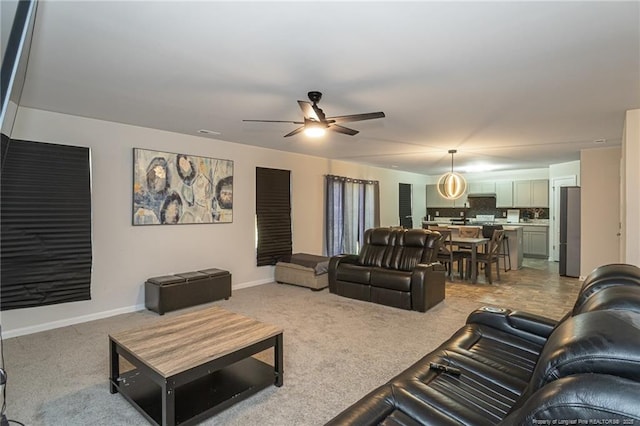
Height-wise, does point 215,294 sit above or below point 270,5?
below

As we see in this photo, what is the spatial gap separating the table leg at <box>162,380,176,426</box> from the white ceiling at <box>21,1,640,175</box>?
7.04ft

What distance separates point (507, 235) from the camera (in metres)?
7.31

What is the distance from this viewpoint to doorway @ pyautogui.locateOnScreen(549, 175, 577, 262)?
8.02 metres

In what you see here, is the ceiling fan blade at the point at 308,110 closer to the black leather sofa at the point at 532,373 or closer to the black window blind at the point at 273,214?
the black leather sofa at the point at 532,373

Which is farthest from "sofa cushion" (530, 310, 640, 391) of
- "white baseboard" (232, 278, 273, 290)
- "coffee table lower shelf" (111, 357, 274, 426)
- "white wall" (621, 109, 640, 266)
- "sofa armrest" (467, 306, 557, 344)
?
"white baseboard" (232, 278, 273, 290)

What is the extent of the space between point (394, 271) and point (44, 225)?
14.0 feet

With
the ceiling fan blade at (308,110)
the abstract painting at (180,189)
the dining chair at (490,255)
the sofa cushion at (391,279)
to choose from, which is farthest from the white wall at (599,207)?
the abstract painting at (180,189)

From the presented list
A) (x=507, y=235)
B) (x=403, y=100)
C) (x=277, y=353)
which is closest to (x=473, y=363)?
(x=277, y=353)

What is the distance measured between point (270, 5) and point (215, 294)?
3931 mm

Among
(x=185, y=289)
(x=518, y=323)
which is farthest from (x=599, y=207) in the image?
(x=185, y=289)

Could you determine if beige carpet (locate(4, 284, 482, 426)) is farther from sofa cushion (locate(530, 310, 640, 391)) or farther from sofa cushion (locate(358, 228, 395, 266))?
sofa cushion (locate(530, 310, 640, 391))

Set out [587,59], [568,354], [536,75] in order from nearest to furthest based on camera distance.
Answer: [568,354]
[587,59]
[536,75]

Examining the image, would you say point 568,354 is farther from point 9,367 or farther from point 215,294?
point 215,294

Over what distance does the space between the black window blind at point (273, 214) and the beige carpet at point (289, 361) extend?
1365 mm
